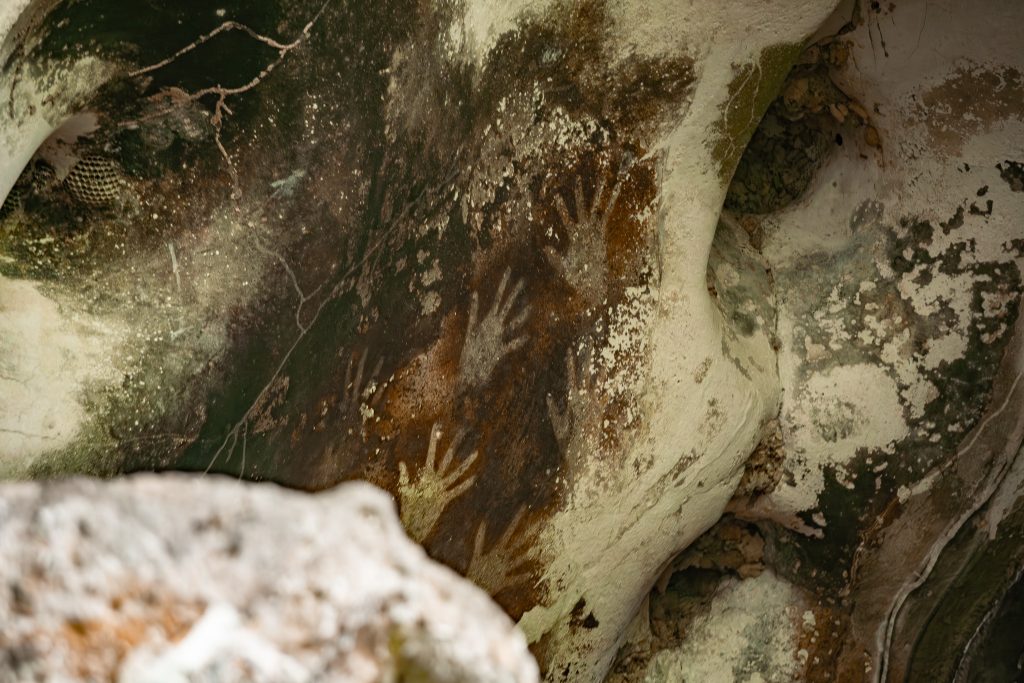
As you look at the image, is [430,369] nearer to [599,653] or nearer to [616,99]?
[616,99]

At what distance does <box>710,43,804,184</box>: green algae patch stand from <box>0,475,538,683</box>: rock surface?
4.03 feet

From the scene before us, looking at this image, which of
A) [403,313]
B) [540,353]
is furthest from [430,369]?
[540,353]

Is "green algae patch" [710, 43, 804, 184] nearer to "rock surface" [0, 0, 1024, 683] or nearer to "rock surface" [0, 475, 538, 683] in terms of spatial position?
"rock surface" [0, 0, 1024, 683]

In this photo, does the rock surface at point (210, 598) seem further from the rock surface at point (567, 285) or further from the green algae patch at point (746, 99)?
the green algae patch at point (746, 99)

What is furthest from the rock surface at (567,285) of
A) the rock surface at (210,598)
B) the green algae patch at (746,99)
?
the rock surface at (210,598)

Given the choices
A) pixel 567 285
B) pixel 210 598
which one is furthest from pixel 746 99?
pixel 210 598

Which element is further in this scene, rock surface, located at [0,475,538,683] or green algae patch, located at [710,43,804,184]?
green algae patch, located at [710,43,804,184]

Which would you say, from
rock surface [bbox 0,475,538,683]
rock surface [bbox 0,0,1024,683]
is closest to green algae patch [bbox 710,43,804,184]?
rock surface [bbox 0,0,1024,683]

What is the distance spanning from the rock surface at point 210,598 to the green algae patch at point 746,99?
4.03 ft

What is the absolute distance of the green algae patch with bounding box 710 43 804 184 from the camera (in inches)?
68.3

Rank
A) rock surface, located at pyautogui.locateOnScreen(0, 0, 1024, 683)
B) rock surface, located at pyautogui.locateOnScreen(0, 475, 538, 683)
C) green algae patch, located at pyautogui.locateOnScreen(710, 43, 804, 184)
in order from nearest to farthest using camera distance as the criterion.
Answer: rock surface, located at pyautogui.locateOnScreen(0, 475, 538, 683)
rock surface, located at pyautogui.locateOnScreen(0, 0, 1024, 683)
green algae patch, located at pyautogui.locateOnScreen(710, 43, 804, 184)

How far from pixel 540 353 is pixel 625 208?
271 millimetres

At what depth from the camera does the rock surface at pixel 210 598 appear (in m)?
0.60

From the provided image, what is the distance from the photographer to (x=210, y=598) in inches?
24.7
